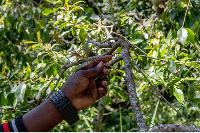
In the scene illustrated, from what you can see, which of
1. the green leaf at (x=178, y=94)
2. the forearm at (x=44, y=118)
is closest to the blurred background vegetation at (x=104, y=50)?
the green leaf at (x=178, y=94)

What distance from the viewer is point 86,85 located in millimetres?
1144

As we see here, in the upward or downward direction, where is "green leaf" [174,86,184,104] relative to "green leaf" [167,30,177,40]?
downward

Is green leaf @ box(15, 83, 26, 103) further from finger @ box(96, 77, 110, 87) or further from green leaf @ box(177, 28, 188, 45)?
green leaf @ box(177, 28, 188, 45)

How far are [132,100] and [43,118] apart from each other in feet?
1.45

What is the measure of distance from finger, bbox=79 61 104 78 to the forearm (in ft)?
0.67

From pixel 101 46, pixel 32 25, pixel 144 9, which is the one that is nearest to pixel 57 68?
pixel 101 46

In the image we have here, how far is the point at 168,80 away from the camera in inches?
57.2

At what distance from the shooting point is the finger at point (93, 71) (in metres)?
1.05

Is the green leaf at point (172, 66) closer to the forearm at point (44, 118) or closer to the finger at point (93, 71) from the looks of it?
the finger at point (93, 71)

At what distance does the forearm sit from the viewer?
116 cm

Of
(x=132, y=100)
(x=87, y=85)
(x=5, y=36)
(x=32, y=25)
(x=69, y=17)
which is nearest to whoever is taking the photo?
(x=132, y=100)

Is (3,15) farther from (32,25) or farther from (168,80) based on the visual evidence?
(168,80)

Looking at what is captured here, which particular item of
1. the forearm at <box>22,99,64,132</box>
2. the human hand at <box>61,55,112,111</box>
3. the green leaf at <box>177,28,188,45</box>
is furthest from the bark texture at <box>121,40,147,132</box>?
the forearm at <box>22,99,64,132</box>

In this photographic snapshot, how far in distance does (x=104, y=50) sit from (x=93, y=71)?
41.8 inches
